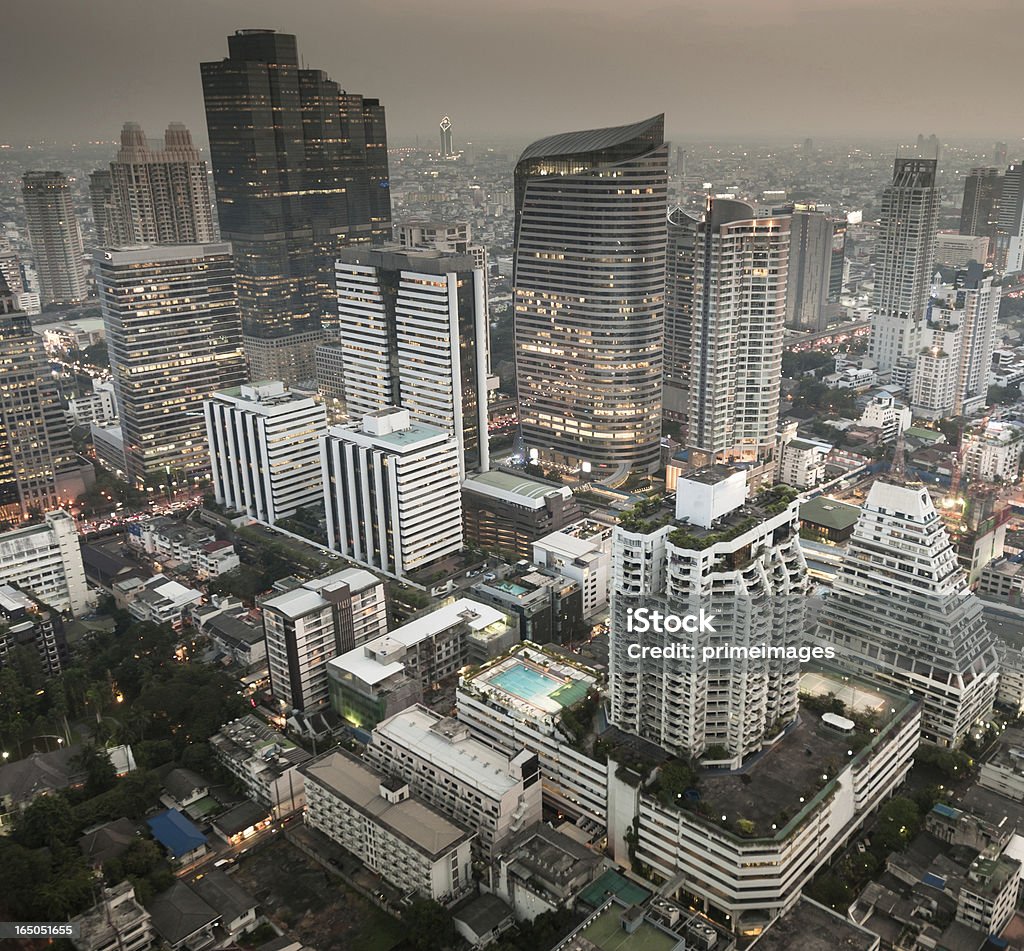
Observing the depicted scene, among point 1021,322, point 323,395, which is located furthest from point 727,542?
point 1021,322

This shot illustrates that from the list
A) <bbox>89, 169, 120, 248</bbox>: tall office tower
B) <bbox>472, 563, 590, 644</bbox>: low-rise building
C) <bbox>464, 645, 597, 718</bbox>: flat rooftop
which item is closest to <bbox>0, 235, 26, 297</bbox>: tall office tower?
<bbox>89, 169, 120, 248</bbox>: tall office tower

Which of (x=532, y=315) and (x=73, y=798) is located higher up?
(x=532, y=315)

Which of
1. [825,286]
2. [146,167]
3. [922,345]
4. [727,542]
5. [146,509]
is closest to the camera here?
[727,542]

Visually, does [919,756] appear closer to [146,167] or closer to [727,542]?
[727,542]

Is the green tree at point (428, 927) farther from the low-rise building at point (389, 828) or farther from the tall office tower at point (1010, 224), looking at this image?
the tall office tower at point (1010, 224)

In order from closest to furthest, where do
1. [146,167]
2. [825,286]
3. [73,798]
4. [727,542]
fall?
[727,542] < [73,798] < [146,167] < [825,286]

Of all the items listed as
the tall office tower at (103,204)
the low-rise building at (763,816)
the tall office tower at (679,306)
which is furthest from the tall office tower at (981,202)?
the tall office tower at (103,204)

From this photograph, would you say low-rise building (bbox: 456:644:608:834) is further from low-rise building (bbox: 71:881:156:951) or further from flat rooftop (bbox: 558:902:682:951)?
low-rise building (bbox: 71:881:156:951)

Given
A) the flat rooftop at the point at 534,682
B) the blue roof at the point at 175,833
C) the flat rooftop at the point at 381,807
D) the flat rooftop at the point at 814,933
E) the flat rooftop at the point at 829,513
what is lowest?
the blue roof at the point at 175,833
